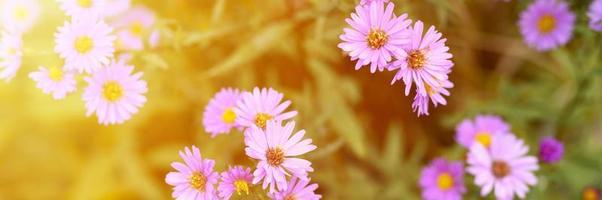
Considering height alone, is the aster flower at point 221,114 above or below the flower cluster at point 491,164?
below

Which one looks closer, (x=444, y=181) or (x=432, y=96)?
(x=432, y=96)

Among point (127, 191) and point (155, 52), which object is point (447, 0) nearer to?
point (155, 52)

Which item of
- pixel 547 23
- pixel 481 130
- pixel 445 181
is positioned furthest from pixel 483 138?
pixel 547 23

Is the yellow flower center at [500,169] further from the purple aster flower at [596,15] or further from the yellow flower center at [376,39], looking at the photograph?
the yellow flower center at [376,39]

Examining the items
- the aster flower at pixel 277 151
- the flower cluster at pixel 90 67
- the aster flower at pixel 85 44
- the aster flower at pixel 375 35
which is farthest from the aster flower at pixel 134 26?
the aster flower at pixel 375 35

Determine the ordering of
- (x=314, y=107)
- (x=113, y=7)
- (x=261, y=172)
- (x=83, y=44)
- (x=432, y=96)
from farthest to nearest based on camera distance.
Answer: (x=314, y=107), (x=113, y=7), (x=83, y=44), (x=432, y=96), (x=261, y=172)

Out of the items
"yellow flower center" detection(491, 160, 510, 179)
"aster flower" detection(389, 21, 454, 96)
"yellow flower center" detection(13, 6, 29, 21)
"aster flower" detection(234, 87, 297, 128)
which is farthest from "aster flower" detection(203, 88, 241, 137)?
"yellow flower center" detection(491, 160, 510, 179)

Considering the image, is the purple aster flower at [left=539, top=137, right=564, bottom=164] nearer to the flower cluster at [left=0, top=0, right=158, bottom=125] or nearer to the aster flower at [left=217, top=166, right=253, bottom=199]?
the aster flower at [left=217, top=166, right=253, bottom=199]

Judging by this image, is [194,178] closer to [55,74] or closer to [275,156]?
[275,156]
